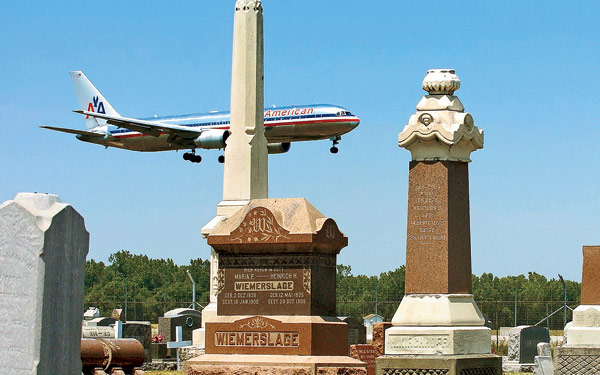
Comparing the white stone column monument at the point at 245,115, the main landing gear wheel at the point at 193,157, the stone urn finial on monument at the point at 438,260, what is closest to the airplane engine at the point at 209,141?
the main landing gear wheel at the point at 193,157

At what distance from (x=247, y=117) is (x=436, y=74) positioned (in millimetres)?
9938

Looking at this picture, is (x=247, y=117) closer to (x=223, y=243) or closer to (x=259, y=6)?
(x=259, y=6)

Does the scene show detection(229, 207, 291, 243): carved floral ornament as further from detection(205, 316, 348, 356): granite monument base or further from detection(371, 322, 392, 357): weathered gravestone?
detection(371, 322, 392, 357): weathered gravestone

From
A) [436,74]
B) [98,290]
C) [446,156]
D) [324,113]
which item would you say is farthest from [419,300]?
[98,290]

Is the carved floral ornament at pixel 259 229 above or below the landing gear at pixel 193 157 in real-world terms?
below

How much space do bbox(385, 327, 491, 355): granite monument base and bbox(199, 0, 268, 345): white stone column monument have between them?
33.5 ft

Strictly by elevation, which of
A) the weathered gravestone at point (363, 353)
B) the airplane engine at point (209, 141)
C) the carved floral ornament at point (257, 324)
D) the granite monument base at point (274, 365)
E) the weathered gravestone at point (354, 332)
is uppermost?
the airplane engine at point (209, 141)

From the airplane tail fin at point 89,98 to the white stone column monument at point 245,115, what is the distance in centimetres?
3221

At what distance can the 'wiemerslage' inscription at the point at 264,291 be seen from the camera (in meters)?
11.6

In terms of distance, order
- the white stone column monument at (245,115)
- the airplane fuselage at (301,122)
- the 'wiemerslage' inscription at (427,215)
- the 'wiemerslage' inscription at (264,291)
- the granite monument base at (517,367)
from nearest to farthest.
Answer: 1. the 'wiemerslage' inscription at (264,291)
2. the 'wiemerslage' inscription at (427,215)
3. the white stone column monument at (245,115)
4. the granite monument base at (517,367)
5. the airplane fuselage at (301,122)

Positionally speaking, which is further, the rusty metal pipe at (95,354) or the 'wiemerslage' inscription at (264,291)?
the rusty metal pipe at (95,354)

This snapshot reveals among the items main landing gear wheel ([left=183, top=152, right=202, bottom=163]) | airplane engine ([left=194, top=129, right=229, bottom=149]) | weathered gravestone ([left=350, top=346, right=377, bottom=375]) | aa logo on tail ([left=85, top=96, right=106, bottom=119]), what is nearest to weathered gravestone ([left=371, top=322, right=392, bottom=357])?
weathered gravestone ([left=350, top=346, right=377, bottom=375])

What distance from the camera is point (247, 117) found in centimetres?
2455

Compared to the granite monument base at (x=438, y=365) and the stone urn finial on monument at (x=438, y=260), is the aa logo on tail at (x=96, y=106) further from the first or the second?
the granite monument base at (x=438, y=365)
